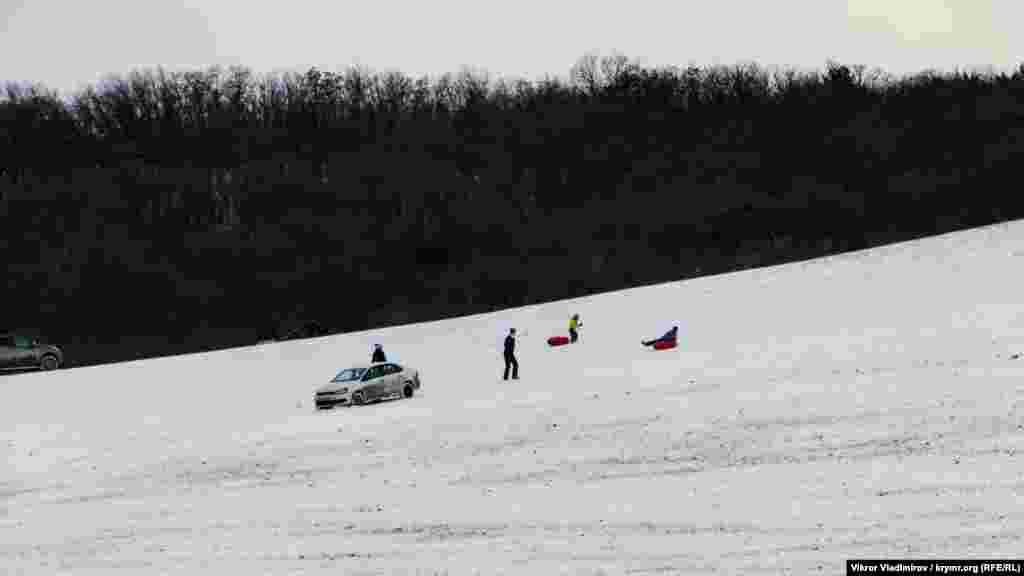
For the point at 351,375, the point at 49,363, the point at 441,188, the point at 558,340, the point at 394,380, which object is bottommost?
the point at 394,380

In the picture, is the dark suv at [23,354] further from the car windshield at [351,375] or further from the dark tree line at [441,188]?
the car windshield at [351,375]

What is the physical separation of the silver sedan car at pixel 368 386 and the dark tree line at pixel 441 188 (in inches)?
988

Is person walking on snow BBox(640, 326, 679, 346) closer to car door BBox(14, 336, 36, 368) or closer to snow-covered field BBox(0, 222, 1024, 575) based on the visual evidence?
snow-covered field BBox(0, 222, 1024, 575)

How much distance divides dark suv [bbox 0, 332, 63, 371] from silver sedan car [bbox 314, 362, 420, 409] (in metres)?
18.5

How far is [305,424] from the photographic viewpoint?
1144 inches

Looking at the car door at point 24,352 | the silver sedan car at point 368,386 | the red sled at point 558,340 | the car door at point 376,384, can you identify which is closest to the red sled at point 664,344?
the red sled at point 558,340

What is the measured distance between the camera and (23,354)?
4616 centimetres

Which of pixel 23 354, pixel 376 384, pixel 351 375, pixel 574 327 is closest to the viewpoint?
pixel 376 384

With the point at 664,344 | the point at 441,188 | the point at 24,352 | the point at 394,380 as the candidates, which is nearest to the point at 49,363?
the point at 24,352

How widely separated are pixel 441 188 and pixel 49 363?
5277cm

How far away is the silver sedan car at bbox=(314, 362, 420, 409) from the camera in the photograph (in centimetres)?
3172

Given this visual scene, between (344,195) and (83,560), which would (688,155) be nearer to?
(344,195)

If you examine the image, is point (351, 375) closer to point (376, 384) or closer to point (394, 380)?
point (376, 384)

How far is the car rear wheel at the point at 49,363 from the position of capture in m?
47.2
